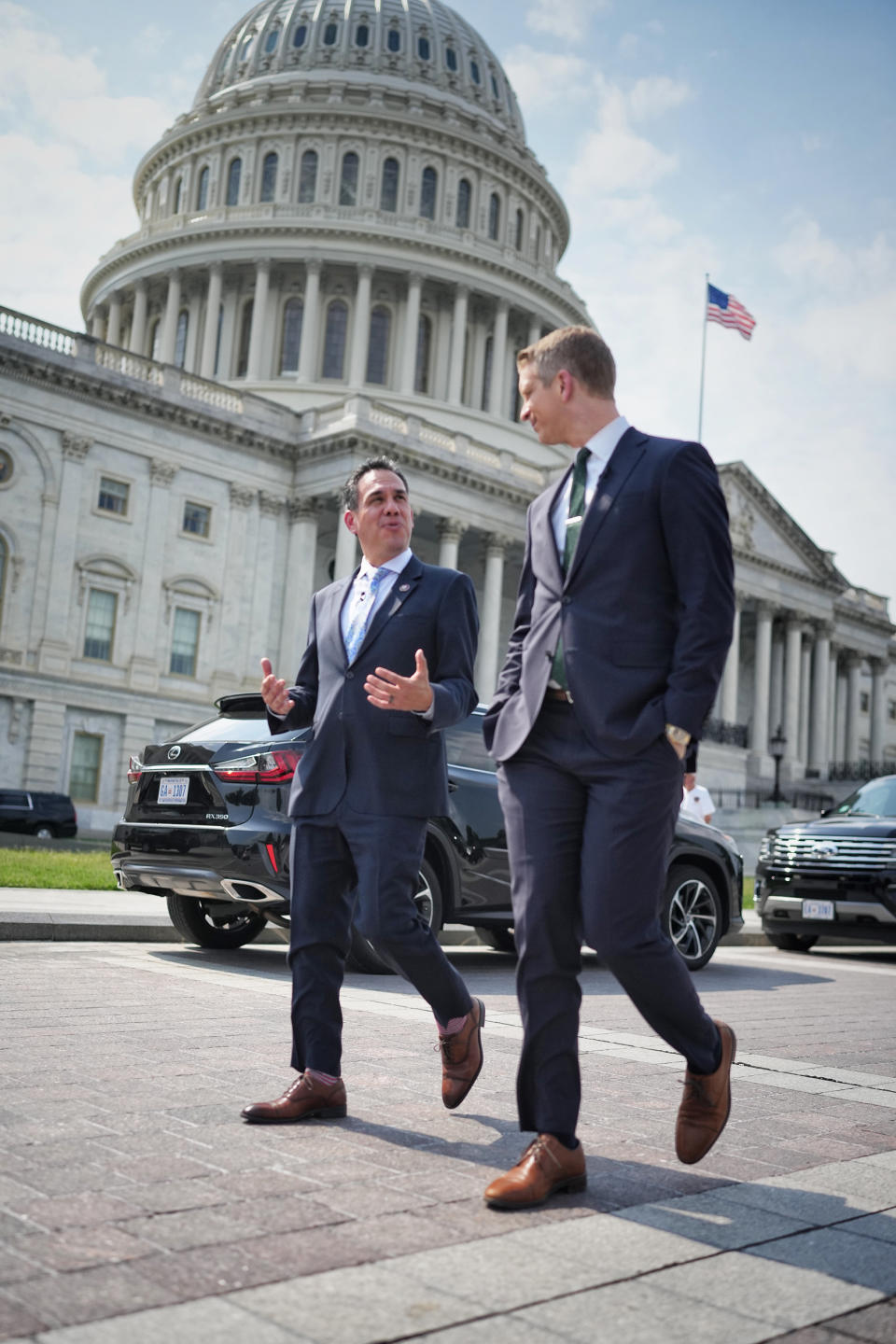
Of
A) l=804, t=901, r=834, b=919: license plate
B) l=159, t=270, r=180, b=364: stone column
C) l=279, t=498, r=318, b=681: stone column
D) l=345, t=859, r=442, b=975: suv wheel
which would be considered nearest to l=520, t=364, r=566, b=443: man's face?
l=345, t=859, r=442, b=975: suv wheel

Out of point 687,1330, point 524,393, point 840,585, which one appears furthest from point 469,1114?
point 840,585

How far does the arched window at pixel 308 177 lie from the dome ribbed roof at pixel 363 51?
4.32 meters

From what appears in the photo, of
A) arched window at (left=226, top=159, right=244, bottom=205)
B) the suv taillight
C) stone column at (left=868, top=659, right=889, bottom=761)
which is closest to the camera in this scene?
the suv taillight

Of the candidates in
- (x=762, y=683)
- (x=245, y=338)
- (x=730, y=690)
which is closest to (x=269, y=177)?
(x=245, y=338)

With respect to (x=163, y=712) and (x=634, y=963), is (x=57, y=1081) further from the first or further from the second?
(x=163, y=712)

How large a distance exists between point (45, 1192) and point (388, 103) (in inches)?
2893

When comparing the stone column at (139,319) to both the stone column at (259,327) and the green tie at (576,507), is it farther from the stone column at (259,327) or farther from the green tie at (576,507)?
the green tie at (576,507)

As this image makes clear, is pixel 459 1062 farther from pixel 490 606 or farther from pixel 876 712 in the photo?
pixel 876 712

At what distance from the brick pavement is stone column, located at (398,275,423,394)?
5962cm

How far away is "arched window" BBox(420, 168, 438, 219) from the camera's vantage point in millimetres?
68562

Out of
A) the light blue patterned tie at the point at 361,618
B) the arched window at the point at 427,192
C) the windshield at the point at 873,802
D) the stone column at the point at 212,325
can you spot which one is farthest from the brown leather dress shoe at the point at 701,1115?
the arched window at the point at 427,192

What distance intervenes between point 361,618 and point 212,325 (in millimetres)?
63373

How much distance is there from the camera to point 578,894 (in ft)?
11.9

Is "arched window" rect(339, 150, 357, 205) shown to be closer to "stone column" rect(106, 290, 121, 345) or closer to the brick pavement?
"stone column" rect(106, 290, 121, 345)
